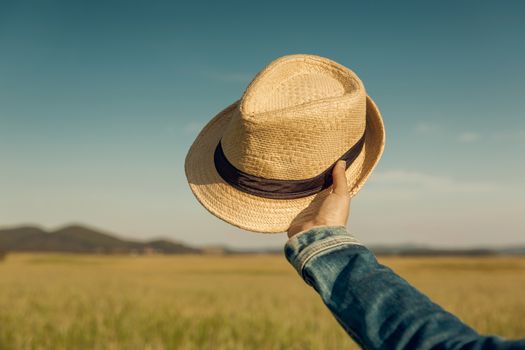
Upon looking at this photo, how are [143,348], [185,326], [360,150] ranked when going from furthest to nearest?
[185,326] → [143,348] → [360,150]

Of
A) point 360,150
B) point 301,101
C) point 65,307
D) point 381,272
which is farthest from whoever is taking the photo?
point 65,307

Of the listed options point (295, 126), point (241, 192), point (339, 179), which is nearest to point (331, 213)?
point (339, 179)

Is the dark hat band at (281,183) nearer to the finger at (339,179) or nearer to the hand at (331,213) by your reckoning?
the finger at (339,179)

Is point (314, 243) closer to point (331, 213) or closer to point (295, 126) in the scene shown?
point (331, 213)

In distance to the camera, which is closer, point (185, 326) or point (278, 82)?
point (278, 82)

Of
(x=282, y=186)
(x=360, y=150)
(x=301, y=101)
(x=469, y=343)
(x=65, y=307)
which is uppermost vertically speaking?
(x=301, y=101)

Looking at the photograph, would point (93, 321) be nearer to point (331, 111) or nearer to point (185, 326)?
point (185, 326)

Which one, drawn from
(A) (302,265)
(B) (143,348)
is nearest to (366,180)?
(A) (302,265)

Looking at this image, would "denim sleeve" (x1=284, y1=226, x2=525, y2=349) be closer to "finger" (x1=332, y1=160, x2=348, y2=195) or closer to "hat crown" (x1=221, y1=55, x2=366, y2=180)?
"finger" (x1=332, y1=160, x2=348, y2=195)

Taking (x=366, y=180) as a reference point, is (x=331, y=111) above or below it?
above

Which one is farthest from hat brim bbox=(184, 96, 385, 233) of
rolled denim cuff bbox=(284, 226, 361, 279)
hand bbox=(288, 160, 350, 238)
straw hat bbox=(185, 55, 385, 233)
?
rolled denim cuff bbox=(284, 226, 361, 279)

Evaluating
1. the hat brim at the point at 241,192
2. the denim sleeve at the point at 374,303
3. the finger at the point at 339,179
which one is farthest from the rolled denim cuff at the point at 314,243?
the hat brim at the point at 241,192

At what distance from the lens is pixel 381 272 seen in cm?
88

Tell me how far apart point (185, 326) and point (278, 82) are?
5.75 m
